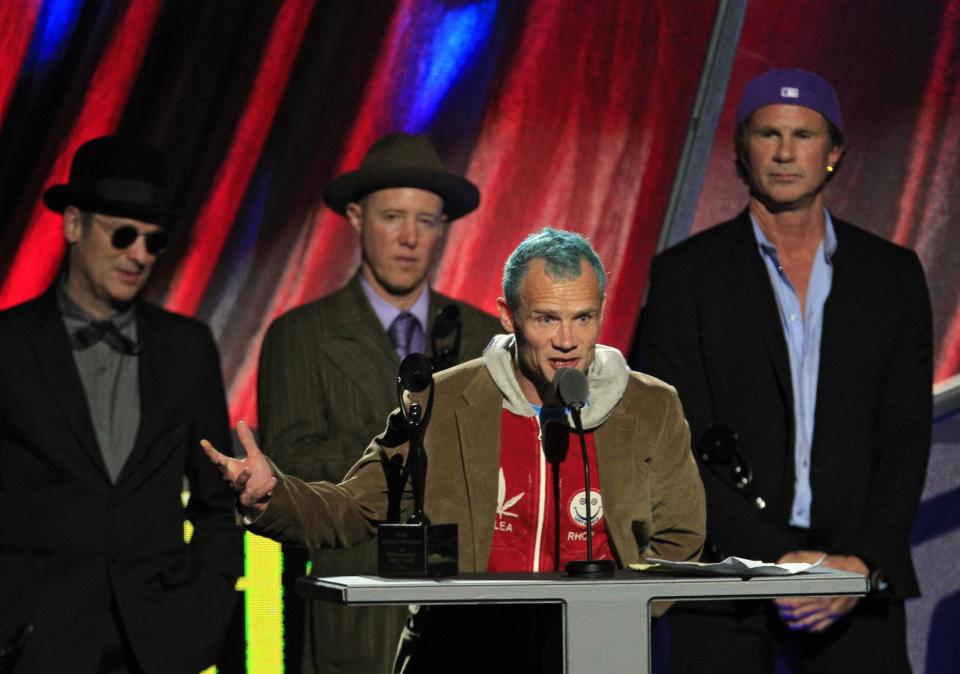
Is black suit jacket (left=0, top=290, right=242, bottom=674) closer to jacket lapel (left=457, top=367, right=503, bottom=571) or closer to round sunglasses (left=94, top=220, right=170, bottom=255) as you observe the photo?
round sunglasses (left=94, top=220, right=170, bottom=255)

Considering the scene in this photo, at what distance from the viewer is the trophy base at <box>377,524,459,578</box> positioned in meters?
2.80

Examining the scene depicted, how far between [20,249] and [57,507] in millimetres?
1364

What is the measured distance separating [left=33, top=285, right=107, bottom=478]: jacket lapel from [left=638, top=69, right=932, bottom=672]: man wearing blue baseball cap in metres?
1.53

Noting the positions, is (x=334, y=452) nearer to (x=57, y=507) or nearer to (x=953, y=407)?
(x=57, y=507)

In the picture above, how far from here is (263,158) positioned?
5.38 metres

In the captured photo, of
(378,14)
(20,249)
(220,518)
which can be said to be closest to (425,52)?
(378,14)

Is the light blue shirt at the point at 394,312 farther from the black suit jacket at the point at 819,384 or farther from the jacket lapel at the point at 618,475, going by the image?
the jacket lapel at the point at 618,475

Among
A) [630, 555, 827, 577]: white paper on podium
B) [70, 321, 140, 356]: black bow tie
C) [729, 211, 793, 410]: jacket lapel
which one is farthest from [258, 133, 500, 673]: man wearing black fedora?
[630, 555, 827, 577]: white paper on podium

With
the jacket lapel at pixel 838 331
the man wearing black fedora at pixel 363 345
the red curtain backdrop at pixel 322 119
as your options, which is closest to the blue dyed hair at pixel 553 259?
the man wearing black fedora at pixel 363 345

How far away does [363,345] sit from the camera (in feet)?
14.9

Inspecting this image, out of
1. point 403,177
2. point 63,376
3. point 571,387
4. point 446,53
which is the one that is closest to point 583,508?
point 571,387

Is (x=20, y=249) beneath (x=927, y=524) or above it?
above

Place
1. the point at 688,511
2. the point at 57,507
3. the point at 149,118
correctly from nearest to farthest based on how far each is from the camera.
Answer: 1. the point at 688,511
2. the point at 57,507
3. the point at 149,118

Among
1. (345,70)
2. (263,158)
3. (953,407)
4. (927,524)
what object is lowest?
(927,524)
